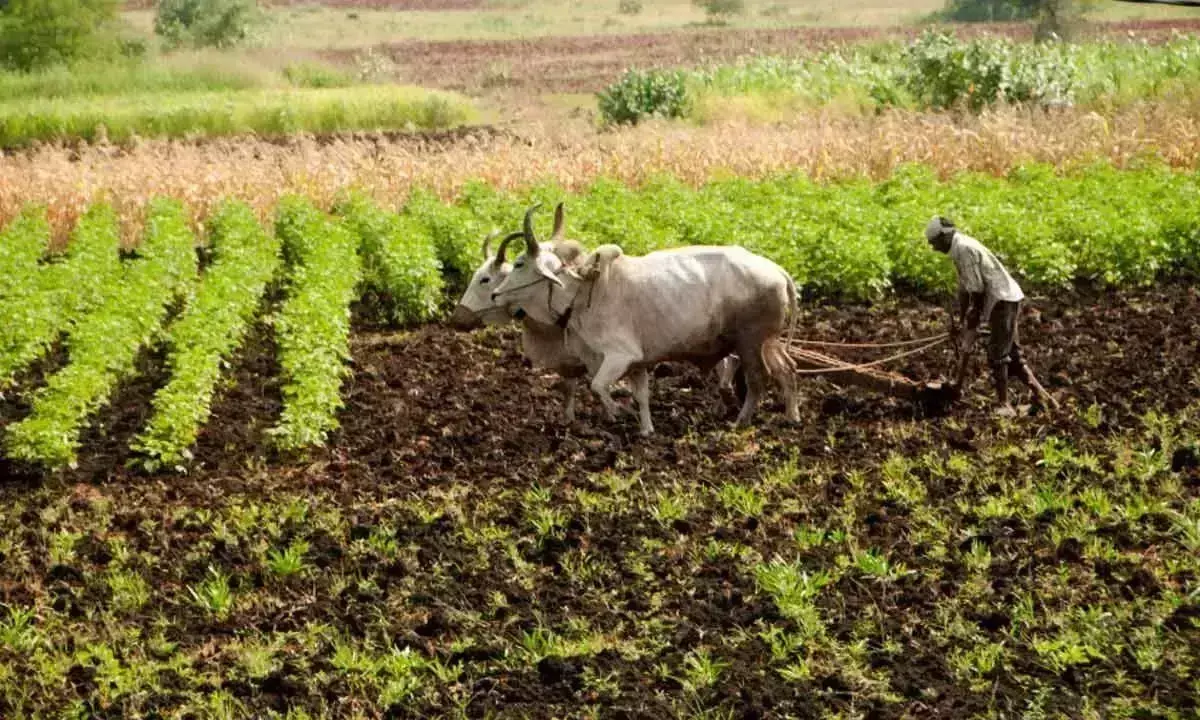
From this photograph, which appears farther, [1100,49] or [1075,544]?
[1100,49]

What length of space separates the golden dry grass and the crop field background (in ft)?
0.26

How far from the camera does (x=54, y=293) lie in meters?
16.3

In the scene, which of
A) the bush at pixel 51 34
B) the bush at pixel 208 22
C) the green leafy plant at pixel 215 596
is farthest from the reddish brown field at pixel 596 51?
the green leafy plant at pixel 215 596

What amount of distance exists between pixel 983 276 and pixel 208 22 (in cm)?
4490

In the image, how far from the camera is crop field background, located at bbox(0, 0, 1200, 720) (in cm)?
849

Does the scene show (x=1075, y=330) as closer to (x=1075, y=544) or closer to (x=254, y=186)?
(x=1075, y=544)

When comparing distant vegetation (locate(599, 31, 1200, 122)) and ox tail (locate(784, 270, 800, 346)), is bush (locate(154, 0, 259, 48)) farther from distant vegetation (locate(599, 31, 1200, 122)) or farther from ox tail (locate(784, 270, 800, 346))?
ox tail (locate(784, 270, 800, 346))

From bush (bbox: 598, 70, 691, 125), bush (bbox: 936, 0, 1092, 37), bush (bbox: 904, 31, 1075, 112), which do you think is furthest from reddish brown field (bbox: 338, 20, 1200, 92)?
bush (bbox: 904, 31, 1075, 112)

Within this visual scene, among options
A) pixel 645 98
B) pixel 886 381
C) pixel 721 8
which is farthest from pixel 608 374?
pixel 721 8

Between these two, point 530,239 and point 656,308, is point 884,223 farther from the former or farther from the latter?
point 530,239

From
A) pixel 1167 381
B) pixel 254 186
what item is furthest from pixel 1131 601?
pixel 254 186

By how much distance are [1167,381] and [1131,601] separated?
4439mm

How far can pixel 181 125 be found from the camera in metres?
34.6

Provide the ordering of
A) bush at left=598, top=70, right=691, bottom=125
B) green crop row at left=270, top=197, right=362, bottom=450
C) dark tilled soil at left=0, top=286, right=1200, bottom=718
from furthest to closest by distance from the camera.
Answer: bush at left=598, top=70, right=691, bottom=125, green crop row at left=270, top=197, right=362, bottom=450, dark tilled soil at left=0, top=286, right=1200, bottom=718
